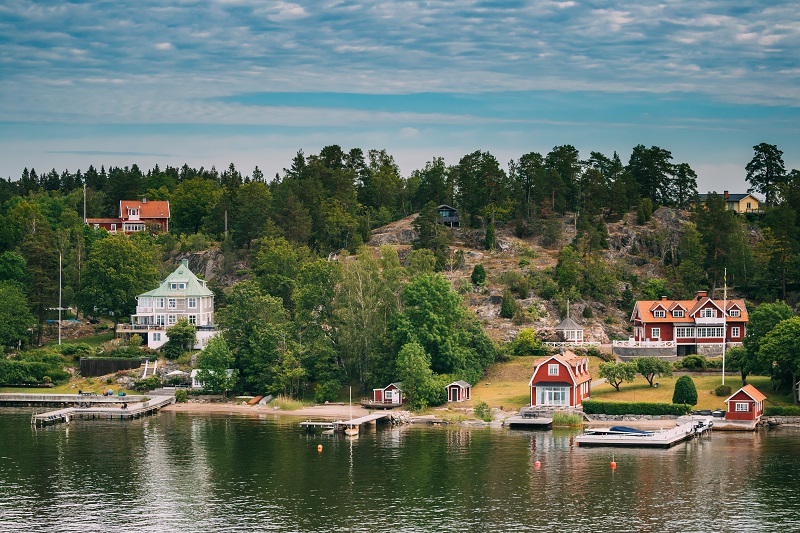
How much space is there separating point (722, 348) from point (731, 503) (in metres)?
52.9

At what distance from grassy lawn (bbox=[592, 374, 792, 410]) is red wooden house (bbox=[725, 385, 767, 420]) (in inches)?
118

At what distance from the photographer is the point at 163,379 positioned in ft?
401

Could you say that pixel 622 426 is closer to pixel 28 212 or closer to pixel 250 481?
pixel 250 481

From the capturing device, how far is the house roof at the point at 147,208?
181 m

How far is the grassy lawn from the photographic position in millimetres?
100875

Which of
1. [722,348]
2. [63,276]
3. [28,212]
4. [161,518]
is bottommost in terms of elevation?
[161,518]

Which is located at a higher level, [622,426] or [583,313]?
[583,313]

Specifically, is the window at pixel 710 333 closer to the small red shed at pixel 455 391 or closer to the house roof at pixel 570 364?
the house roof at pixel 570 364

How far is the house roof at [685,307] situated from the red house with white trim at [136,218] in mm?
85526

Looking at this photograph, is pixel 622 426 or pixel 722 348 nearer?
pixel 622 426

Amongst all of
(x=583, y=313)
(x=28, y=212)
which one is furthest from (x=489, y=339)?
(x=28, y=212)

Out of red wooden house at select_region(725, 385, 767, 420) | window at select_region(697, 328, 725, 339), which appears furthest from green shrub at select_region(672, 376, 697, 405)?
window at select_region(697, 328, 725, 339)

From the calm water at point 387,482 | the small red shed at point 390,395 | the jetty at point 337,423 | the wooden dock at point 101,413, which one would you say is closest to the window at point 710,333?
the calm water at point 387,482

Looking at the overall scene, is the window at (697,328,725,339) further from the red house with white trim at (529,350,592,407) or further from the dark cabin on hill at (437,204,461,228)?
the dark cabin on hill at (437,204,461,228)
